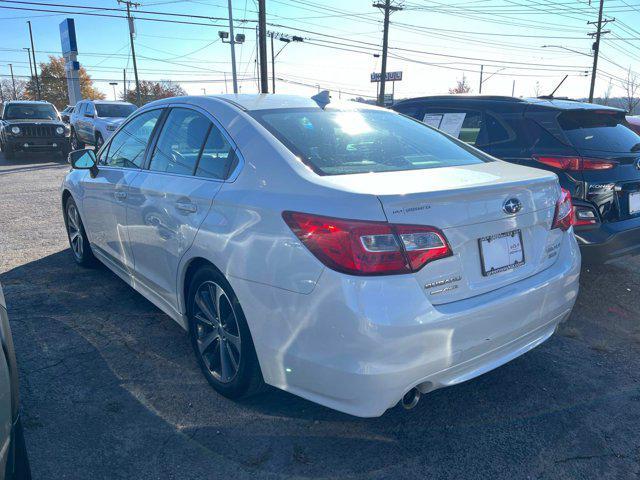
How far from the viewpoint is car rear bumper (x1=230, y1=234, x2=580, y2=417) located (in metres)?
1.92

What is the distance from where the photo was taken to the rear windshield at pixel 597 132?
13.4 feet

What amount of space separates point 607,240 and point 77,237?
187 inches

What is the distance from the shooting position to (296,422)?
2.55 meters

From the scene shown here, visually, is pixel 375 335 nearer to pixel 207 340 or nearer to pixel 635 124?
pixel 207 340

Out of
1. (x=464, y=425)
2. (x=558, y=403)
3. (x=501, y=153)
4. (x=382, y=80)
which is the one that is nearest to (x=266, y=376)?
(x=464, y=425)

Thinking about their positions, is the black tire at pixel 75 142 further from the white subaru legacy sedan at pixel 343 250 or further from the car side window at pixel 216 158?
the car side window at pixel 216 158

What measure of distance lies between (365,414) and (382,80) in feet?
100

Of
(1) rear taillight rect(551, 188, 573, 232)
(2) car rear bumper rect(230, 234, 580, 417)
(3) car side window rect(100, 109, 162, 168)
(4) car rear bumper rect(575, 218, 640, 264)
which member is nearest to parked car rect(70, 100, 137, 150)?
(3) car side window rect(100, 109, 162, 168)

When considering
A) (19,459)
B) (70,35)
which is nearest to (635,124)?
(19,459)

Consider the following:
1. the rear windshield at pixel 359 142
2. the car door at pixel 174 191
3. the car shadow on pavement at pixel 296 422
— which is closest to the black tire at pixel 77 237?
the car shadow on pavement at pixel 296 422

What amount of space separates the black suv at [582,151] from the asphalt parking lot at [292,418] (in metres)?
0.72

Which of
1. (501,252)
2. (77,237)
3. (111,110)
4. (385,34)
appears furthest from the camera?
(385,34)

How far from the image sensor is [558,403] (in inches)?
107

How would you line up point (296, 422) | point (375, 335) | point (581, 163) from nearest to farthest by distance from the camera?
point (375, 335) → point (296, 422) → point (581, 163)
